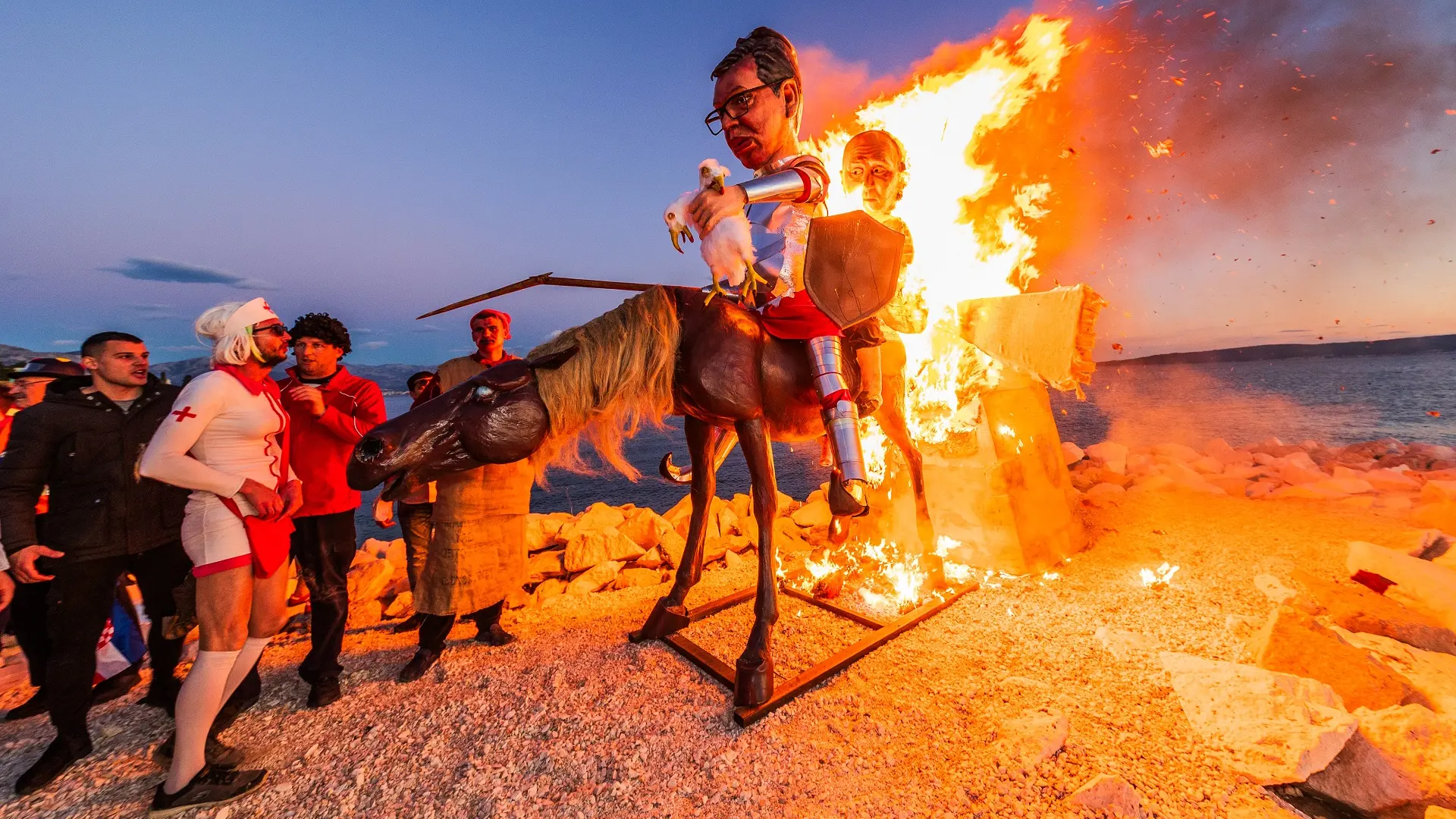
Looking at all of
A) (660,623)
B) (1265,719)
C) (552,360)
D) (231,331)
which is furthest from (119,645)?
(1265,719)

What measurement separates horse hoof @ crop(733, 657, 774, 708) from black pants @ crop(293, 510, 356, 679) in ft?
9.07

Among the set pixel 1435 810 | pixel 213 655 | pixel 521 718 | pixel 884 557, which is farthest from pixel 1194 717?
pixel 213 655

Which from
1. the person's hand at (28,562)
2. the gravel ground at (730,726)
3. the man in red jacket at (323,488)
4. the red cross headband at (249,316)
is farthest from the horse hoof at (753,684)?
the person's hand at (28,562)

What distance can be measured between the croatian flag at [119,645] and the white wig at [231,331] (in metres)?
2.54

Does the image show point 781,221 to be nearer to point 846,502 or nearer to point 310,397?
point 846,502

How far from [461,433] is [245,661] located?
5.49 feet

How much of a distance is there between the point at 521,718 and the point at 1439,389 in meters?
47.2

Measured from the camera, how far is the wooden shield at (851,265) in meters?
2.77

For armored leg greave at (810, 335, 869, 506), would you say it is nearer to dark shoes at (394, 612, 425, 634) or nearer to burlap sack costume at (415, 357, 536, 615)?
burlap sack costume at (415, 357, 536, 615)

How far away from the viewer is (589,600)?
4676 mm

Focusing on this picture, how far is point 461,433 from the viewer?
2.51 meters

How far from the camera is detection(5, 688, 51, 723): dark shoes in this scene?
3.06 meters

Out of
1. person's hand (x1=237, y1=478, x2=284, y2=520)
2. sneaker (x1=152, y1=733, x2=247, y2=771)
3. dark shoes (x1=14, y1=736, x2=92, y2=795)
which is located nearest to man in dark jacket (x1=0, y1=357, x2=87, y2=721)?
dark shoes (x1=14, y1=736, x2=92, y2=795)

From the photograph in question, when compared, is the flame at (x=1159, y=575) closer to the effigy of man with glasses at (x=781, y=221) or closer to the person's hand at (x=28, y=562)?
the effigy of man with glasses at (x=781, y=221)
